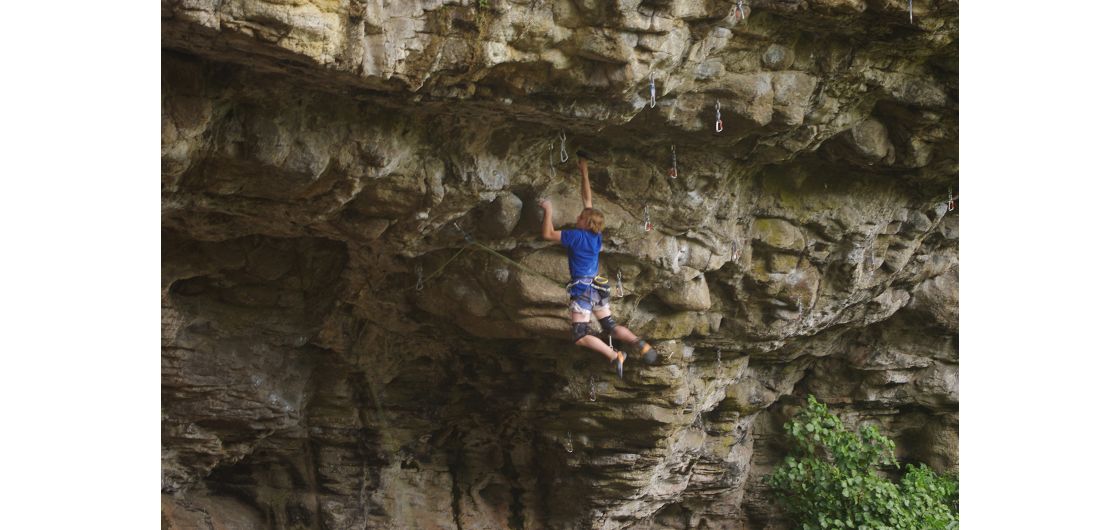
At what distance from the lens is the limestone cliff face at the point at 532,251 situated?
21.1ft

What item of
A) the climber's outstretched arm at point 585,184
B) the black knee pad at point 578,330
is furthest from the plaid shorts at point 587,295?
the climber's outstretched arm at point 585,184

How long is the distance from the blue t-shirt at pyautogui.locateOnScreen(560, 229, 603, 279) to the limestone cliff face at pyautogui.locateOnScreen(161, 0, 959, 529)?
25cm

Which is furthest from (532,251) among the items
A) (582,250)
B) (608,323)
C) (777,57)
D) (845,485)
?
(845,485)

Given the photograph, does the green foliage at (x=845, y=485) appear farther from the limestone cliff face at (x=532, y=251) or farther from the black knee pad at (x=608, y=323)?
the black knee pad at (x=608, y=323)

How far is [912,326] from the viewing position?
12.9 meters

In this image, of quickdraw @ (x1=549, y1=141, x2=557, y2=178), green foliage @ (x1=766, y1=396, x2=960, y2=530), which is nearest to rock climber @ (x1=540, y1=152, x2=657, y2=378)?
quickdraw @ (x1=549, y1=141, x2=557, y2=178)

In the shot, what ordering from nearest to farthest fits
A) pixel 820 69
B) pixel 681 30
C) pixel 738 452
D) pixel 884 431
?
1. pixel 681 30
2. pixel 820 69
3. pixel 738 452
4. pixel 884 431

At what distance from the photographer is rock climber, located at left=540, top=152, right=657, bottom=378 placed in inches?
322

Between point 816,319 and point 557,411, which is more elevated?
point 816,319

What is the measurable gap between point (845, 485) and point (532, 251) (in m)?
5.44

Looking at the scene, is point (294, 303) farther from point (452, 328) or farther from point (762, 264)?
point (762, 264)

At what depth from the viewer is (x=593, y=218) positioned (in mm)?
8180

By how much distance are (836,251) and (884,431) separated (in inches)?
164

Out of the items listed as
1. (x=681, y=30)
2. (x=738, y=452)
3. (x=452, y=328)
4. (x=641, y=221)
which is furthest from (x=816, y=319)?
(x=681, y=30)
